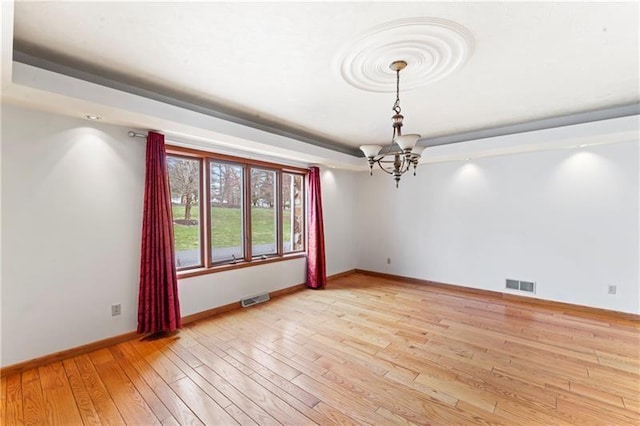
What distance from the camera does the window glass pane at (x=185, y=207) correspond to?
3.59 m

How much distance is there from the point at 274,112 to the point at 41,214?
2.53m

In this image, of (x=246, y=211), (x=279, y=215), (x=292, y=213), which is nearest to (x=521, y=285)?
(x=292, y=213)

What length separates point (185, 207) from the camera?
369 cm

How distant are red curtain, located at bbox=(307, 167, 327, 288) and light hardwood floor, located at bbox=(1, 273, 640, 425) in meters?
1.34

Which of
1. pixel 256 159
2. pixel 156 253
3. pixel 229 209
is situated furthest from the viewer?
pixel 256 159

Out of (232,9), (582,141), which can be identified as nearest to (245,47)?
(232,9)

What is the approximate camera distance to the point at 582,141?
3.52m

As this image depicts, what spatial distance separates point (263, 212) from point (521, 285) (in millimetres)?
4294

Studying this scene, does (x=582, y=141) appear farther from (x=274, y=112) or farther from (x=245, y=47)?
(x=245, y=47)

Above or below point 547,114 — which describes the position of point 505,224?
below

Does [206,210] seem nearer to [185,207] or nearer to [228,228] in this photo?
[185,207]

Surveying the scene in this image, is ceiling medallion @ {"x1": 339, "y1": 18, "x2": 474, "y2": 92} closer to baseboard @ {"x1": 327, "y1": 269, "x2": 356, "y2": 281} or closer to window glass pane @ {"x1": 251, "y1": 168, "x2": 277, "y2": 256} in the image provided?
window glass pane @ {"x1": 251, "y1": 168, "x2": 277, "y2": 256}

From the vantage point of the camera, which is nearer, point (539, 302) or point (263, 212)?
point (539, 302)

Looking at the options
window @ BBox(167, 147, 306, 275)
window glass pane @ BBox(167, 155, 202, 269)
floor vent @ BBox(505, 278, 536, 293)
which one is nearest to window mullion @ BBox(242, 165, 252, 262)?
window @ BBox(167, 147, 306, 275)
